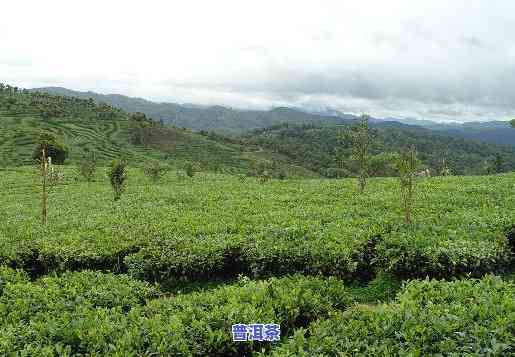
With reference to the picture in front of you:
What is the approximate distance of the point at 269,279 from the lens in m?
11.7

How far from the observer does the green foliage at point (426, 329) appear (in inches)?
278

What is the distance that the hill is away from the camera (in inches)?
4486

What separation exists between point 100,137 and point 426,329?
13992 centimetres

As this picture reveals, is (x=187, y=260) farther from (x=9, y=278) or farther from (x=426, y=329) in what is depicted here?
(x=426, y=329)

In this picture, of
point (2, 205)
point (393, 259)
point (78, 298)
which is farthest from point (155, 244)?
point (2, 205)

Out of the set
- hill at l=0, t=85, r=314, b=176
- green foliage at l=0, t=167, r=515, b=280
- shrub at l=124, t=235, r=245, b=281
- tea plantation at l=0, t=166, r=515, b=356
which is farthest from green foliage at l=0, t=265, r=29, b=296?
hill at l=0, t=85, r=314, b=176

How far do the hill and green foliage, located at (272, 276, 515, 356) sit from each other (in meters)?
99.1

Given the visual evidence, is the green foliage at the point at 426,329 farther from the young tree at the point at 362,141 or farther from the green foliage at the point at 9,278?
the young tree at the point at 362,141

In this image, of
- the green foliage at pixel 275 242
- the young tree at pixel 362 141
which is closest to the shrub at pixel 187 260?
the green foliage at pixel 275 242

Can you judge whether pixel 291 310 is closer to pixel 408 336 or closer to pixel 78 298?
pixel 408 336

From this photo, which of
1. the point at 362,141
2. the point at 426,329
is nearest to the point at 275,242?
the point at 426,329

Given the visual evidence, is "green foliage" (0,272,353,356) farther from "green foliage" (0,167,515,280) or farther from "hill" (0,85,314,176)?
"hill" (0,85,314,176)

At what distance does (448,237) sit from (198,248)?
330 inches

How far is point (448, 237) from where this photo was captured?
45.3ft
